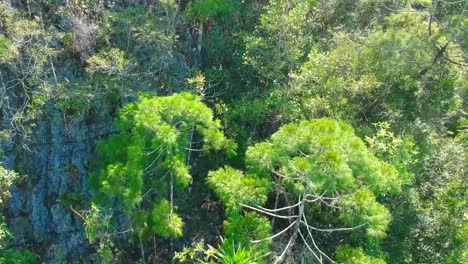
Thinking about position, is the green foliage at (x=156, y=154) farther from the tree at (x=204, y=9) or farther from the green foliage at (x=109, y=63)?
the tree at (x=204, y=9)

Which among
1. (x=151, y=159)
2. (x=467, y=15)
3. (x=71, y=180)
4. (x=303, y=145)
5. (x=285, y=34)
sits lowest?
(x=71, y=180)

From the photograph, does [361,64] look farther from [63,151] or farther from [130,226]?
[63,151]

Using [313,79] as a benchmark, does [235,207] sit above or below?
below

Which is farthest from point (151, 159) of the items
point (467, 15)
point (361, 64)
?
point (467, 15)

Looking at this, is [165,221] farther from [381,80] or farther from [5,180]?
[381,80]

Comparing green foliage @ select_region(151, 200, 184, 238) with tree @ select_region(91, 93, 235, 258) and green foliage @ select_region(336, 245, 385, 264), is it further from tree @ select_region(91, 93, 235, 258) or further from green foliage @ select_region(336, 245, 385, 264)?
green foliage @ select_region(336, 245, 385, 264)

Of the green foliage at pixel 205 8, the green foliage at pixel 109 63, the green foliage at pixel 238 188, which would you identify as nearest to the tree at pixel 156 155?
the green foliage at pixel 238 188
